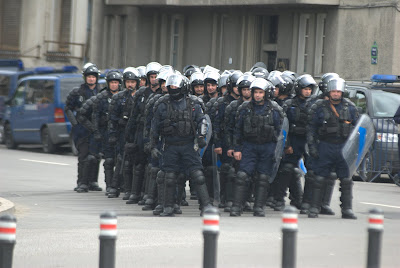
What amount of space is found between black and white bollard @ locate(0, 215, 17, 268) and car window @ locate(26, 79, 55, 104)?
1695 cm

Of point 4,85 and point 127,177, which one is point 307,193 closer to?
point 127,177

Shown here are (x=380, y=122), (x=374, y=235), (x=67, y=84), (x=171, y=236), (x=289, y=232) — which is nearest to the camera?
(x=289, y=232)

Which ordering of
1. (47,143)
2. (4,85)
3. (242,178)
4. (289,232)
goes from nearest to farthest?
(289,232)
(242,178)
(47,143)
(4,85)

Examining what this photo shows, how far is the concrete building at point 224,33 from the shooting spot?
28.6 meters

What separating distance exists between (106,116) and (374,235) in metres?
8.86

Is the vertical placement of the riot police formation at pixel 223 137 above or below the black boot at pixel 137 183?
above

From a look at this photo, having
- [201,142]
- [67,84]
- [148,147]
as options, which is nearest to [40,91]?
[67,84]

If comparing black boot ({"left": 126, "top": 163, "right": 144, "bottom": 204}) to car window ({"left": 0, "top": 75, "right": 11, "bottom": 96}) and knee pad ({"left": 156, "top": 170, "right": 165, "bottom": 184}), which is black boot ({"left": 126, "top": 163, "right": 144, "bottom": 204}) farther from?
car window ({"left": 0, "top": 75, "right": 11, "bottom": 96})

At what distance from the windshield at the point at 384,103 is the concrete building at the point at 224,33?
29.2 feet

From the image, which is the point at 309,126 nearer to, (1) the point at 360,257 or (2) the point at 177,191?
(2) the point at 177,191

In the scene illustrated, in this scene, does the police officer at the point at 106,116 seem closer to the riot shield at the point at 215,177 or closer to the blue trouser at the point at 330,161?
→ the riot shield at the point at 215,177

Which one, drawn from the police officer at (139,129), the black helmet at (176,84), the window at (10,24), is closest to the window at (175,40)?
the window at (10,24)

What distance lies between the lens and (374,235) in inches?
291

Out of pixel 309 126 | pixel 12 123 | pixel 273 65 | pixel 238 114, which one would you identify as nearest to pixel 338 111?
pixel 309 126
